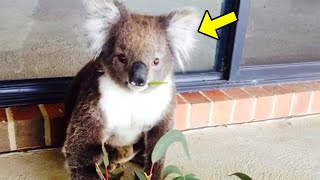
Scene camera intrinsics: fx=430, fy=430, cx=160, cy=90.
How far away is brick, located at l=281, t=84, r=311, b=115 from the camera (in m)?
1.98

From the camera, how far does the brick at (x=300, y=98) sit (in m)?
1.98

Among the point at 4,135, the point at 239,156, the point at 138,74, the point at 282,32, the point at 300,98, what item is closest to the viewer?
the point at 138,74

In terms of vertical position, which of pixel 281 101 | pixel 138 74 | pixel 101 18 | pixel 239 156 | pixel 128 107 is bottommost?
pixel 239 156

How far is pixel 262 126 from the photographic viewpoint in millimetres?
1891

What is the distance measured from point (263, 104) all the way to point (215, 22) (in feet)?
1.39

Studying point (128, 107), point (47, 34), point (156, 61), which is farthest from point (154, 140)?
point (47, 34)

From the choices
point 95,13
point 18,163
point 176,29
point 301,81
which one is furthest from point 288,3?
point 18,163

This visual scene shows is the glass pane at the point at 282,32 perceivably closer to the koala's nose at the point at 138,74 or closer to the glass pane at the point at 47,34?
the glass pane at the point at 47,34

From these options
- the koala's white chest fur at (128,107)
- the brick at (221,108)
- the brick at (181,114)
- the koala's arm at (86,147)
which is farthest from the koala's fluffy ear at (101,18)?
the brick at (221,108)

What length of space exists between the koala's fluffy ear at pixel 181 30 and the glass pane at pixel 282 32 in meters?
0.73

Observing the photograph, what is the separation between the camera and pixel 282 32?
7.20 feet

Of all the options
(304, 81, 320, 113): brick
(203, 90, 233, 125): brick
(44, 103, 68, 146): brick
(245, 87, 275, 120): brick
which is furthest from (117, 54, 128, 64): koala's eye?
(304, 81, 320, 113): brick

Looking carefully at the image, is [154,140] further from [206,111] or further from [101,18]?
[206,111]

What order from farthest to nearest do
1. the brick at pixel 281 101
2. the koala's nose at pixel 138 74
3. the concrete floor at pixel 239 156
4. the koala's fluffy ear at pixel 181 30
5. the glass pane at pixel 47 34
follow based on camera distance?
the brick at pixel 281 101, the glass pane at pixel 47 34, the concrete floor at pixel 239 156, the koala's fluffy ear at pixel 181 30, the koala's nose at pixel 138 74
